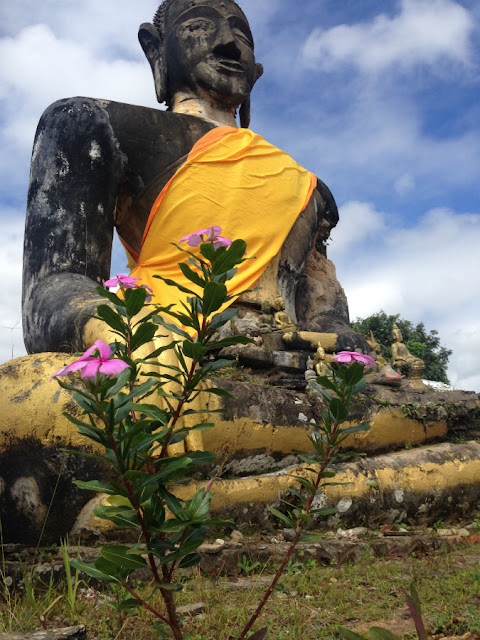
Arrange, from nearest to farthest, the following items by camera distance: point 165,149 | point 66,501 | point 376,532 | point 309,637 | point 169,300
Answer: point 309,637 < point 66,501 < point 376,532 < point 169,300 < point 165,149

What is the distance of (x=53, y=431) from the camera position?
2.98 meters

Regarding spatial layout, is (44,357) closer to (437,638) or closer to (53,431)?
(53,431)

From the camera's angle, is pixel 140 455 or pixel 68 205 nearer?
pixel 140 455

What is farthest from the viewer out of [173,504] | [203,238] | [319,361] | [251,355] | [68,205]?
[68,205]

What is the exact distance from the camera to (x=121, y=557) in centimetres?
142

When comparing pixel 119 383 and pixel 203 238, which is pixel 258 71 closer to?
pixel 203 238

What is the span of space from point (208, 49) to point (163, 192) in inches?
70.3

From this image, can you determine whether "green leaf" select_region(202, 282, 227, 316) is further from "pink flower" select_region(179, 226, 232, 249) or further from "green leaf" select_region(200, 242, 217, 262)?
"pink flower" select_region(179, 226, 232, 249)

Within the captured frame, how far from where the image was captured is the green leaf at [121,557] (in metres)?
1.42

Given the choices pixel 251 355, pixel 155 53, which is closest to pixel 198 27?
pixel 155 53

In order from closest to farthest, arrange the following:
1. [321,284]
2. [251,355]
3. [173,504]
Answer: [173,504]
[251,355]
[321,284]

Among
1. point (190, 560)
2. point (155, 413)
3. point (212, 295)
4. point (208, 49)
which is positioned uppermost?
point (208, 49)

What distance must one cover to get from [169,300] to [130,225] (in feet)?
3.43

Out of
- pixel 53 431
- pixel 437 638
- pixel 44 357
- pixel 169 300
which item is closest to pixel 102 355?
pixel 437 638
